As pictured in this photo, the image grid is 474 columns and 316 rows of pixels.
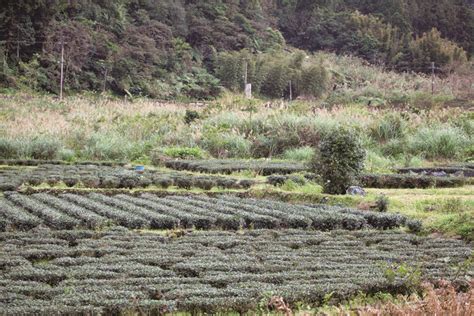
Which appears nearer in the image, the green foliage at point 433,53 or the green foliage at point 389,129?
the green foliage at point 389,129

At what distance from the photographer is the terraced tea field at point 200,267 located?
227 inches

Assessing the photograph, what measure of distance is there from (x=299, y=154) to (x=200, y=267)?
39.8ft

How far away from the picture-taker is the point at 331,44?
52219mm

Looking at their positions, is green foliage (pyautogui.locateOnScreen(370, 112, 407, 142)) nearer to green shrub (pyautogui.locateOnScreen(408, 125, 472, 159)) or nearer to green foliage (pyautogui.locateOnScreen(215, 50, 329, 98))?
green shrub (pyautogui.locateOnScreen(408, 125, 472, 159))

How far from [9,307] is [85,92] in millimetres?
30620

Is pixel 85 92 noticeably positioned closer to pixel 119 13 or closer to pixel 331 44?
pixel 119 13

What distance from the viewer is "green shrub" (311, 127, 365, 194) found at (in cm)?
1230

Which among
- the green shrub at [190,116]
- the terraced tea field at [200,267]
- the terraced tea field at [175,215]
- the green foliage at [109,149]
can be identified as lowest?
the green foliage at [109,149]

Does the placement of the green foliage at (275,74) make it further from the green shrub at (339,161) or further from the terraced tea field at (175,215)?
the terraced tea field at (175,215)

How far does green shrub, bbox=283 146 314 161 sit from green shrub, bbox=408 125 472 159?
2.79 metres

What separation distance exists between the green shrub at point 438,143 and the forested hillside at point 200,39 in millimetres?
19588

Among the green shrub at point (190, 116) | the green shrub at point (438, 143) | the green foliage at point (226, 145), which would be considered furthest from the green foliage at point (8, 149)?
the green shrub at point (438, 143)

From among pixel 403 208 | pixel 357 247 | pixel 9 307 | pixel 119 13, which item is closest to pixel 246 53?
pixel 119 13

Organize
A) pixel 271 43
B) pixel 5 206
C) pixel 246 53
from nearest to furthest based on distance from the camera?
1. pixel 5 206
2. pixel 246 53
3. pixel 271 43
